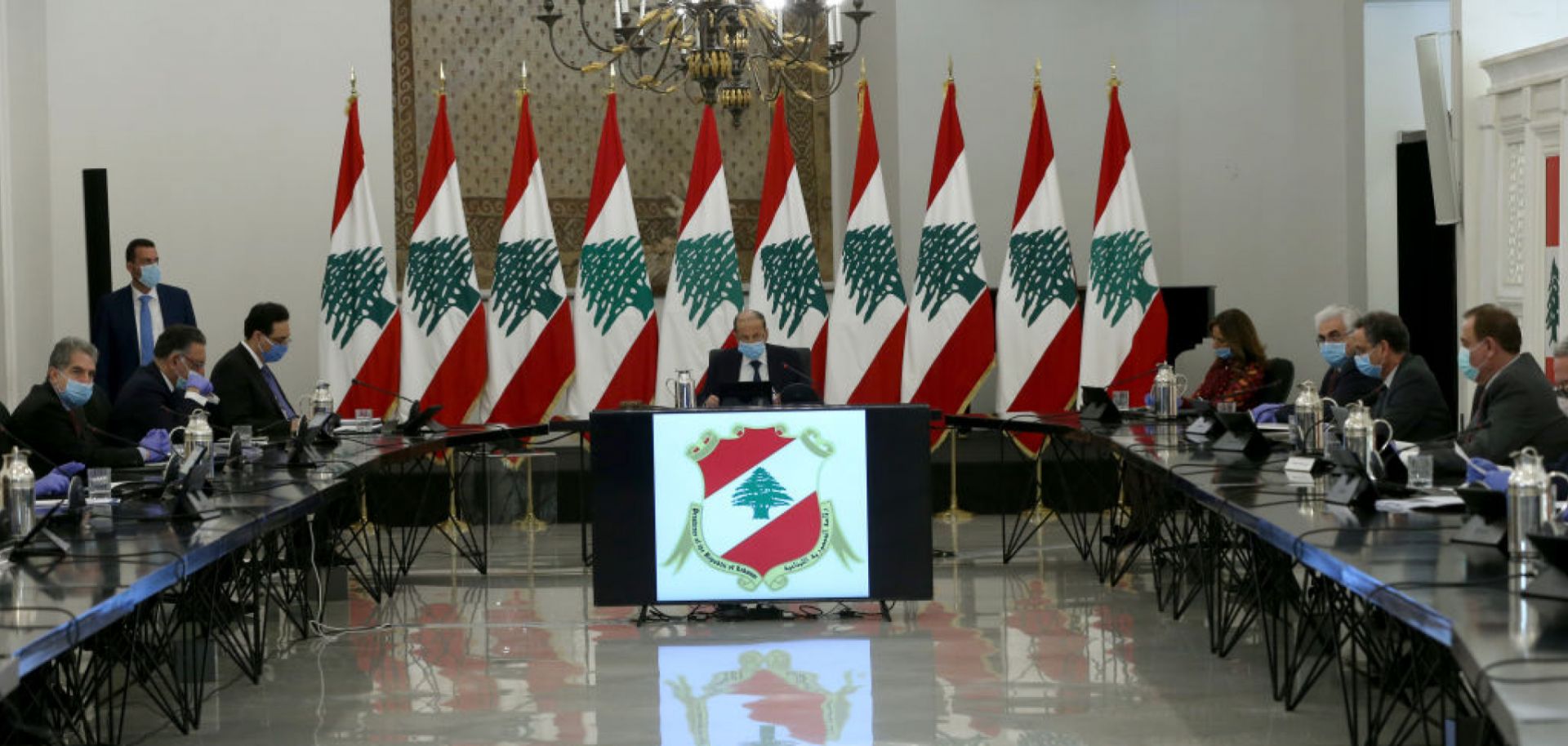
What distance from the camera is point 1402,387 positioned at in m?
6.69

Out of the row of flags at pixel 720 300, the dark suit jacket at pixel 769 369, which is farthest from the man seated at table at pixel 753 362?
the row of flags at pixel 720 300

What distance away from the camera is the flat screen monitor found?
22.7 ft

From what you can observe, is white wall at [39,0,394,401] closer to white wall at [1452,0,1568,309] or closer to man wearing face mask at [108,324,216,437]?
man wearing face mask at [108,324,216,437]

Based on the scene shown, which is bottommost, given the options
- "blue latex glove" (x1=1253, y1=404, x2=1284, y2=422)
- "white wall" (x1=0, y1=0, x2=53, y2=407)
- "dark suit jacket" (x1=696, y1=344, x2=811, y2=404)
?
"blue latex glove" (x1=1253, y1=404, x2=1284, y2=422)

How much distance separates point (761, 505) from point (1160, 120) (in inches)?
244

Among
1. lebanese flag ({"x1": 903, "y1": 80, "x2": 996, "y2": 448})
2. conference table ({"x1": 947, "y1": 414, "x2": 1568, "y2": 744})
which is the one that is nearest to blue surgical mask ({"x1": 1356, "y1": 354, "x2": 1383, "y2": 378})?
conference table ({"x1": 947, "y1": 414, "x2": 1568, "y2": 744})

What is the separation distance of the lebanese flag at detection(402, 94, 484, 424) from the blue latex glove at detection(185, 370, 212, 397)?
268 centimetres

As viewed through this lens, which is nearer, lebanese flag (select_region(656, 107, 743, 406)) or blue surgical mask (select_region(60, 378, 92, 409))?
blue surgical mask (select_region(60, 378, 92, 409))

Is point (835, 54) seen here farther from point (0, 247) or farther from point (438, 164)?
point (0, 247)

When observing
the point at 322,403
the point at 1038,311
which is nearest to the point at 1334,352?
the point at 1038,311

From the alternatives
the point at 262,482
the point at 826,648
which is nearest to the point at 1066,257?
the point at 826,648

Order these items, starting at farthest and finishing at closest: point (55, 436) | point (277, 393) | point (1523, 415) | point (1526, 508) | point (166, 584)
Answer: point (277, 393) < point (55, 436) < point (1523, 415) < point (166, 584) < point (1526, 508)

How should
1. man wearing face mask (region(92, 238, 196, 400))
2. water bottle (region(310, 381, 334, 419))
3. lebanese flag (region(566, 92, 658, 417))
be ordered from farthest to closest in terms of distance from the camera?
lebanese flag (region(566, 92, 658, 417)), man wearing face mask (region(92, 238, 196, 400)), water bottle (region(310, 381, 334, 419))

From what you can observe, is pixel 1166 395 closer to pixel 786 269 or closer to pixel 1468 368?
pixel 1468 368
